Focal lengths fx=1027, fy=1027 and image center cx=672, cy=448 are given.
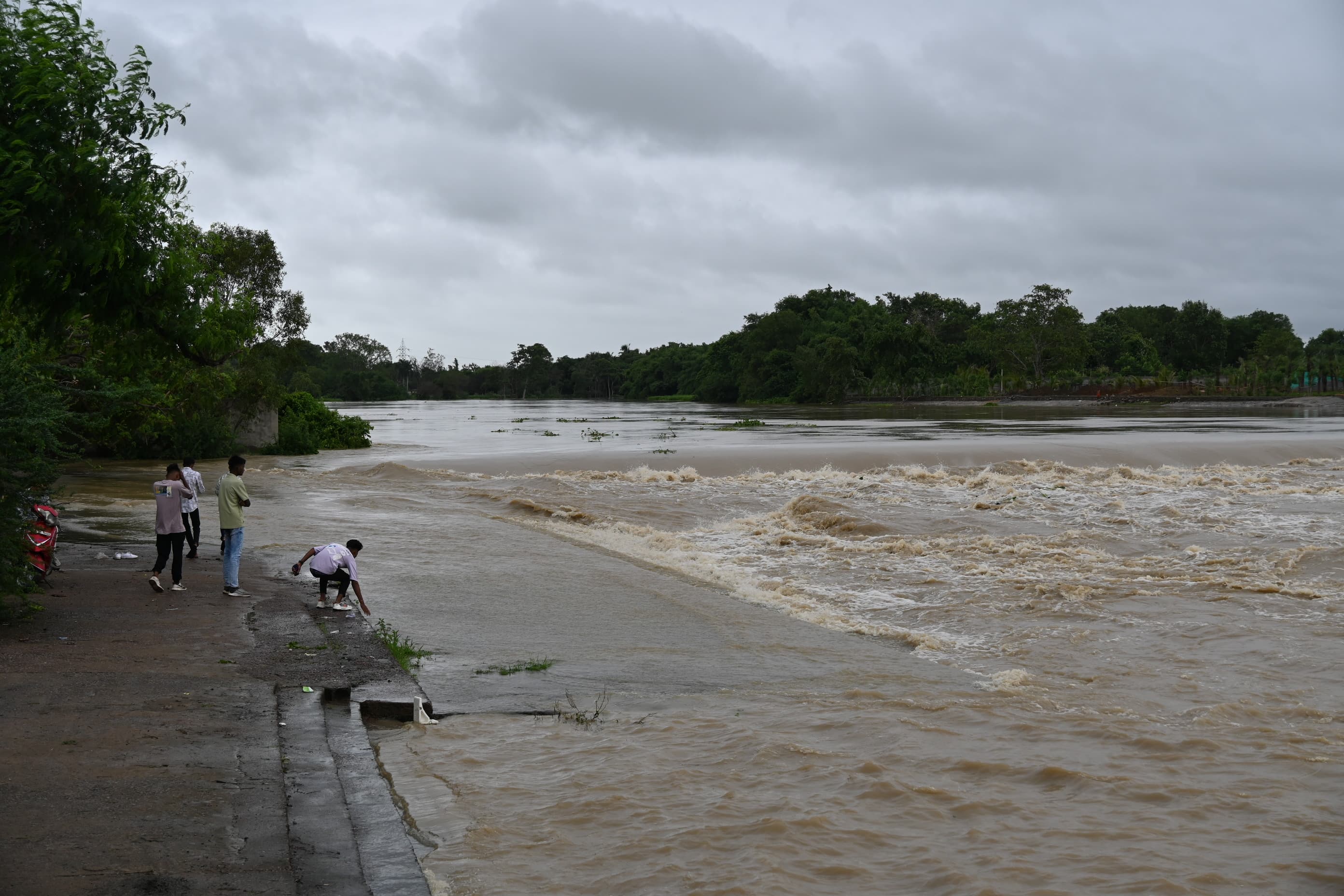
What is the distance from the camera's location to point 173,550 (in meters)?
11.4

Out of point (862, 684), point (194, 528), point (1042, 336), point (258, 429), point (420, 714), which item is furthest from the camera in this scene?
point (1042, 336)

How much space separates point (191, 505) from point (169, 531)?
1075mm

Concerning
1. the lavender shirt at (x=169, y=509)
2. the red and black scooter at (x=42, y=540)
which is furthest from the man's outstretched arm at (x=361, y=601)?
the red and black scooter at (x=42, y=540)

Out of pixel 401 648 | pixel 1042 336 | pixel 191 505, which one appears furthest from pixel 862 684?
pixel 1042 336

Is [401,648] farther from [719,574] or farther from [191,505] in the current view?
[719,574]

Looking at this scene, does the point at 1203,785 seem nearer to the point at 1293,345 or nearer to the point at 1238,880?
the point at 1238,880

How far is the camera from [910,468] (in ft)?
93.5

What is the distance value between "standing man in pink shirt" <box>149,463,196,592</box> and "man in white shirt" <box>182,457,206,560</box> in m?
0.14

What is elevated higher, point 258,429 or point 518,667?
point 258,429

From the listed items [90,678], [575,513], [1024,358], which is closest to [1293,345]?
[1024,358]

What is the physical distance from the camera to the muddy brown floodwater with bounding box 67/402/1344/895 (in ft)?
18.4

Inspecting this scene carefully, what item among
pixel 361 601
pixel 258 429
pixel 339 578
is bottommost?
pixel 361 601

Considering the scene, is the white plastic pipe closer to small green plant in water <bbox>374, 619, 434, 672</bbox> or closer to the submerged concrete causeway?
the submerged concrete causeway

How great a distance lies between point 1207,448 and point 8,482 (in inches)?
1316
